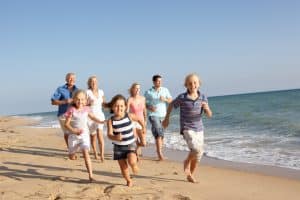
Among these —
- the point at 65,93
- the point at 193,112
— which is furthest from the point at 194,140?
the point at 65,93

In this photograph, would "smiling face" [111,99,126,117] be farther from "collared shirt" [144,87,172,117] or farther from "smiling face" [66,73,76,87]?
"collared shirt" [144,87,172,117]

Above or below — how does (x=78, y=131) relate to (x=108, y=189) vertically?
above

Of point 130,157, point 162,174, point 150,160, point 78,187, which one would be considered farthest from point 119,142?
point 150,160

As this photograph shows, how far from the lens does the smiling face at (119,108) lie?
17.6 feet

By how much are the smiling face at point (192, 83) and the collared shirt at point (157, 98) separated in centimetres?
220

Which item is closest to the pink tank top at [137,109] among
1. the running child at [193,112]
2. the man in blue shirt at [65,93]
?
the man in blue shirt at [65,93]

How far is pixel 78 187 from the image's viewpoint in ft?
17.1

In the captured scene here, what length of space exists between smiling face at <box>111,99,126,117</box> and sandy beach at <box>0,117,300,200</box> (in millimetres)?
973

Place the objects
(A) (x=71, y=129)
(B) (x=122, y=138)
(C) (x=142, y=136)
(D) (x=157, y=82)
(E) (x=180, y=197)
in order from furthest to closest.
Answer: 1. (D) (x=157, y=82)
2. (C) (x=142, y=136)
3. (A) (x=71, y=129)
4. (B) (x=122, y=138)
5. (E) (x=180, y=197)

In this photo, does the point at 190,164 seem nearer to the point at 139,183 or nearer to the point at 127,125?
the point at 139,183

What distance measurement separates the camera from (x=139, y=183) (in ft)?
18.0

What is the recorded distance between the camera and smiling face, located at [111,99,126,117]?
17.6 feet

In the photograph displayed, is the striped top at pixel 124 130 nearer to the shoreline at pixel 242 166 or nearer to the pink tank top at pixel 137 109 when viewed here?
the pink tank top at pixel 137 109

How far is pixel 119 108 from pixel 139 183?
1115 millimetres
